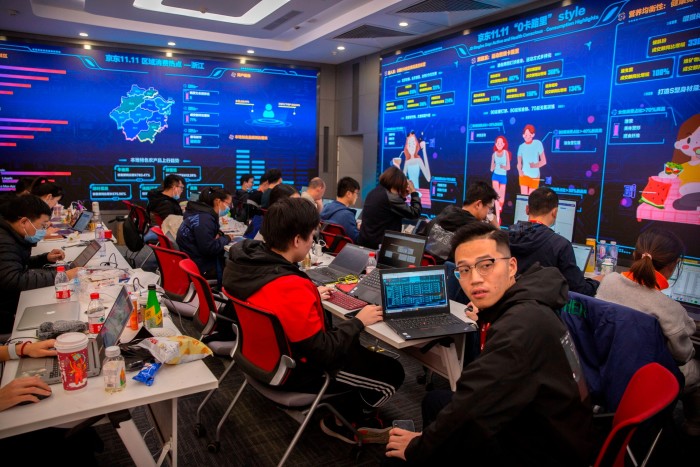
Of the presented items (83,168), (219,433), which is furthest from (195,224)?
(83,168)

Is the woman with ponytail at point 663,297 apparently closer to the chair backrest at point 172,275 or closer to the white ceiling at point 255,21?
the chair backrest at point 172,275

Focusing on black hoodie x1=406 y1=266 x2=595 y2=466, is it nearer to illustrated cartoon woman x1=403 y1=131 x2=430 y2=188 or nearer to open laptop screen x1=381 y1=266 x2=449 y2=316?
open laptop screen x1=381 y1=266 x2=449 y2=316

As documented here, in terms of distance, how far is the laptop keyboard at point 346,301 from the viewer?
2893 mm

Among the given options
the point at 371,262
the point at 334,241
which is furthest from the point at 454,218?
the point at 334,241

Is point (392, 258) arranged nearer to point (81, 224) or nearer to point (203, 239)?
point (203, 239)

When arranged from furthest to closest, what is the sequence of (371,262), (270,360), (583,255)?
(371,262), (583,255), (270,360)

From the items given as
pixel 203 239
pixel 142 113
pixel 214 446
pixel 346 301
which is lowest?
pixel 214 446

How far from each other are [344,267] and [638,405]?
2355mm

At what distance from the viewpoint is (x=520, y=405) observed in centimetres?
142

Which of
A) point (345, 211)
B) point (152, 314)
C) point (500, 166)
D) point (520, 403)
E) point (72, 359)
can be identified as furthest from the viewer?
point (500, 166)

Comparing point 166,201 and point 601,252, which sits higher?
point 166,201

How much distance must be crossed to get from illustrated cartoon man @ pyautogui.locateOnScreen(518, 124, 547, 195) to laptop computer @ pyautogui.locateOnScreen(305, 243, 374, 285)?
2.87 m

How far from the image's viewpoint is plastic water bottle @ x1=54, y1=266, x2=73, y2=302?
281cm

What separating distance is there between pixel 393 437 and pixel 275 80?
855 cm
